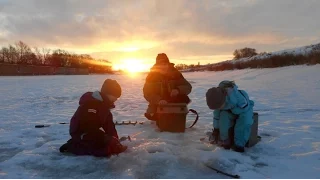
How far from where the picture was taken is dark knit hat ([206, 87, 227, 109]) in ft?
13.9

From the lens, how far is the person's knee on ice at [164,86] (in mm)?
6059

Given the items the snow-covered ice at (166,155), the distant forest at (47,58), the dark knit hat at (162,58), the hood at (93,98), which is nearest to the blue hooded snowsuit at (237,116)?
the snow-covered ice at (166,155)

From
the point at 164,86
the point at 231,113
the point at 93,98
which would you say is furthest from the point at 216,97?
the point at 164,86

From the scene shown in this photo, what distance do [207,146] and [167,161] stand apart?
3.10 feet

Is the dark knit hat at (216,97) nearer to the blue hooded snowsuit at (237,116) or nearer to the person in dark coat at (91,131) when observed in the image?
the blue hooded snowsuit at (237,116)

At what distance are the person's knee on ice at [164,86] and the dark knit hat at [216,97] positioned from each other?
1.72m

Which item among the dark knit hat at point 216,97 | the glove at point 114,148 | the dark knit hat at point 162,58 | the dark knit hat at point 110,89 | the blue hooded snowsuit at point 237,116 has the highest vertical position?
the dark knit hat at point 162,58

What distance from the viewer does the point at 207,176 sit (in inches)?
133

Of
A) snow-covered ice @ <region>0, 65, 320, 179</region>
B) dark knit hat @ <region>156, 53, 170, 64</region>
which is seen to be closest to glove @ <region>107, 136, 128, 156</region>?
snow-covered ice @ <region>0, 65, 320, 179</region>

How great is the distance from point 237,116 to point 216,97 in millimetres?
443

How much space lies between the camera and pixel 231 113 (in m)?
4.40

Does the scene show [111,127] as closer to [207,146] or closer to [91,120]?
[91,120]

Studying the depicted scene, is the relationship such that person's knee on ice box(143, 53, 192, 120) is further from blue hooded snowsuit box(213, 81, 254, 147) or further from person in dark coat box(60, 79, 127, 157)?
person in dark coat box(60, 79, 127, 157)

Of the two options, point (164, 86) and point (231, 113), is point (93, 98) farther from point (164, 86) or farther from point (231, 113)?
point (164, 86)
